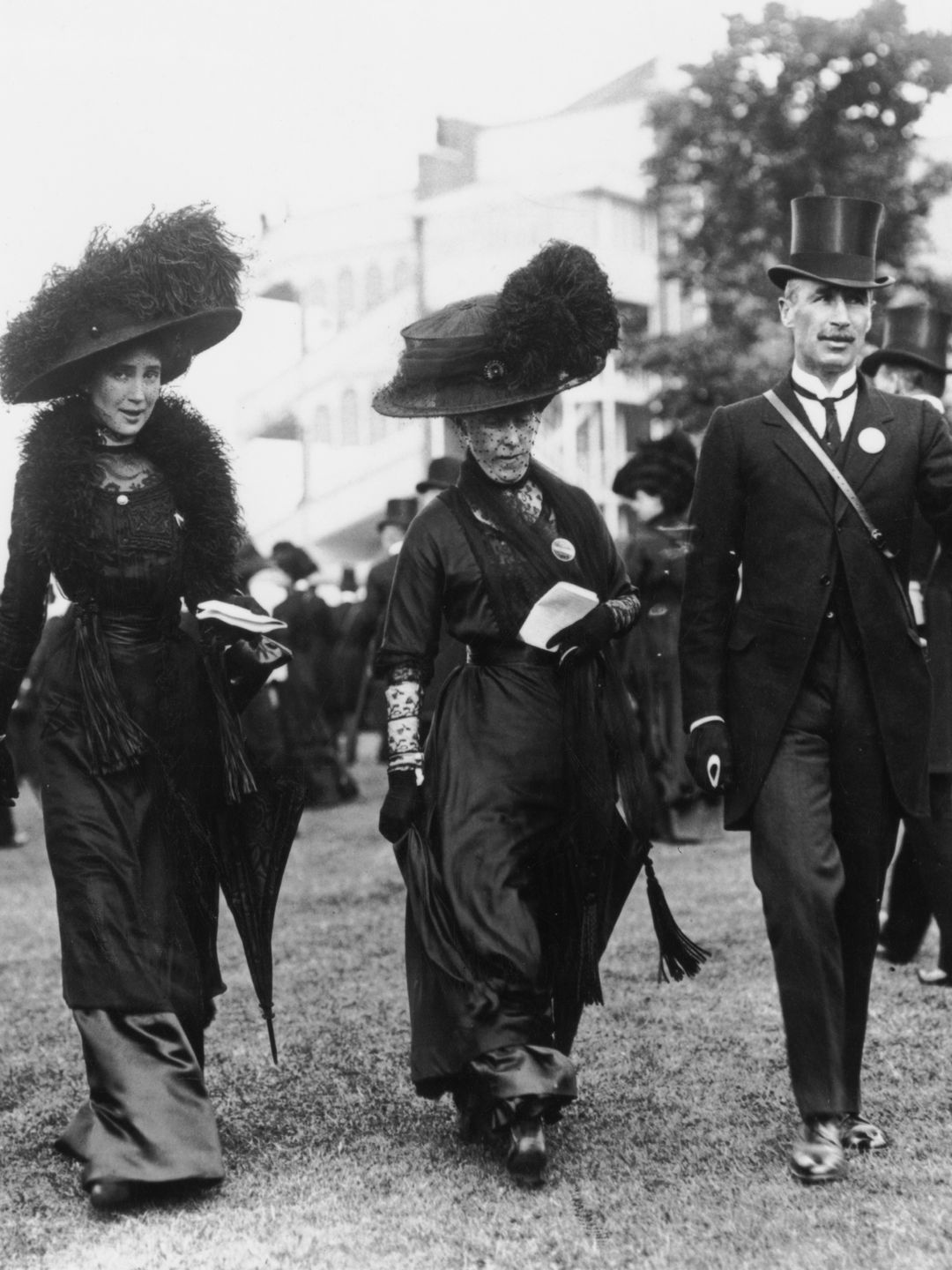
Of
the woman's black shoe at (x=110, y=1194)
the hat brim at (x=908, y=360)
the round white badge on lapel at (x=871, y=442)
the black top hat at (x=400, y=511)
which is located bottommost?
the black top hat at (x=400, y=511)

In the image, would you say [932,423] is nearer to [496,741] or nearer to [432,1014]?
[496,741]

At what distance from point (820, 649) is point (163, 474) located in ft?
6.27

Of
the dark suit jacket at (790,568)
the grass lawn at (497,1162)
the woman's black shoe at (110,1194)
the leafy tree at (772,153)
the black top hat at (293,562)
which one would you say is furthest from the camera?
the leafy tree at (772,153)

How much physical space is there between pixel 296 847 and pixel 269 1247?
347 inches

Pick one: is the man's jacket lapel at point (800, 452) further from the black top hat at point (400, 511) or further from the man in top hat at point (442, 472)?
the black top hat at point (400, 511)

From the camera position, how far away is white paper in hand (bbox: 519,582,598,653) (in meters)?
5.21

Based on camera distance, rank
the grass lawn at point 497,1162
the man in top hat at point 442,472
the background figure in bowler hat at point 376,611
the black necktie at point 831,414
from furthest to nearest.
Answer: the background figure in bowler hat at point 376,611 → the man in top hat at point 442,472 → the black necktie at point 831,414 → the grass lawn at point 497,1162

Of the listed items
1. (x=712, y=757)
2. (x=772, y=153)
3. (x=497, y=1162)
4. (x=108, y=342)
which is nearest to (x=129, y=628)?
(x=108, y=342)

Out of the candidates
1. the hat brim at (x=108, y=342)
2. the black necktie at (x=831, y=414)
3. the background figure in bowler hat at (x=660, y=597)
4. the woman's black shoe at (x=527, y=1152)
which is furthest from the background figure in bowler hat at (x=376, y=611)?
the woman's black shoe at (x=527, y=1152)

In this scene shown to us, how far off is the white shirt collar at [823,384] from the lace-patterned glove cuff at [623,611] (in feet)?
2.48

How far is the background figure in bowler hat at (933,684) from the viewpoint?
673 cm

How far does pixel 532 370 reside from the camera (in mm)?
5316

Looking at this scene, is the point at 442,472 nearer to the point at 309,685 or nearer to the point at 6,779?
the point at 309,685

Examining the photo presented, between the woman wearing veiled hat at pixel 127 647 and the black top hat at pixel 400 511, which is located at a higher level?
the woman wearing veiled hat at pixel 127 647
